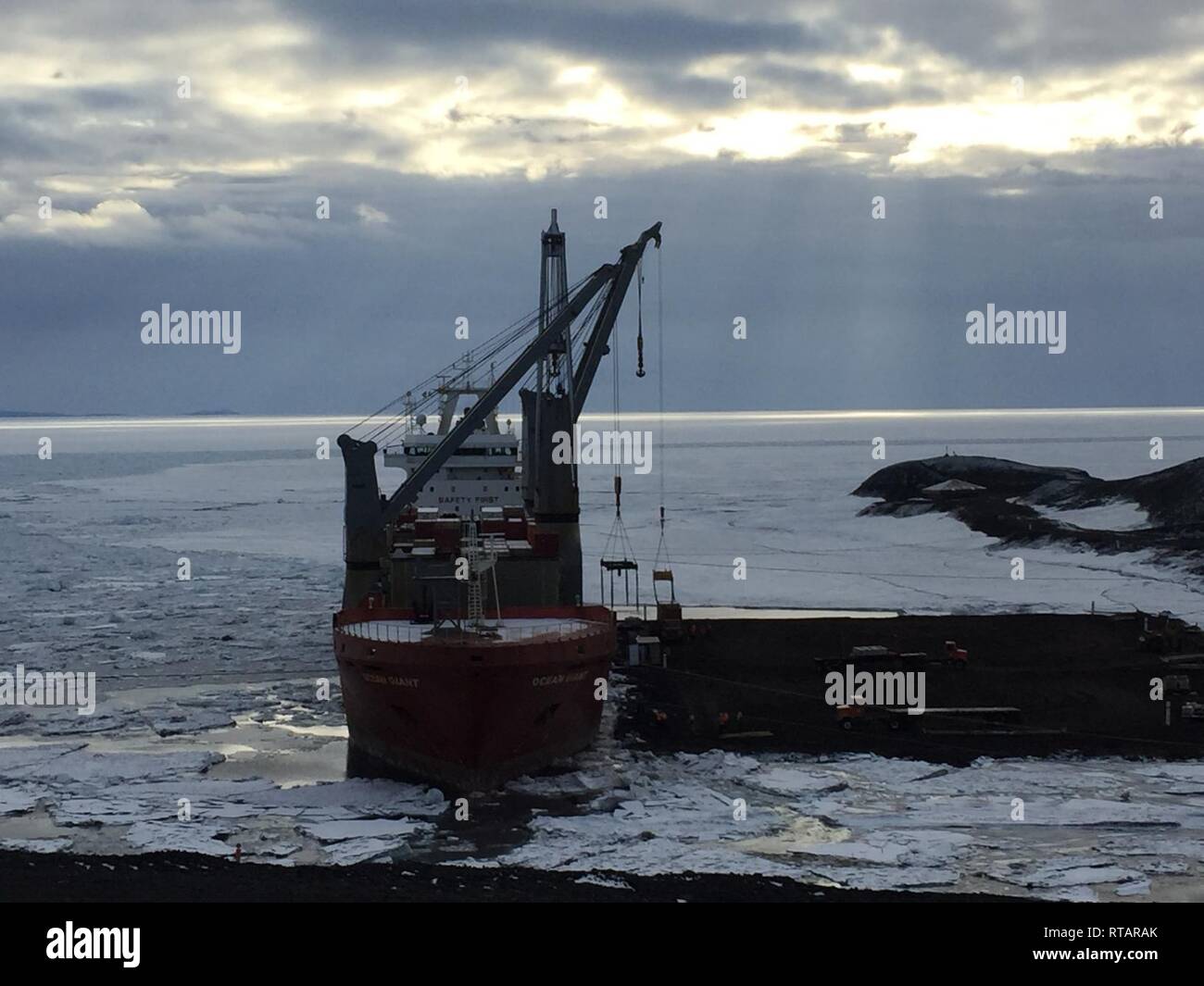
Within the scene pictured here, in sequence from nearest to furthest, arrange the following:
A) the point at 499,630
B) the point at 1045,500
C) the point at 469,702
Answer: the point at 469,702
the point at 499,630
the point at 1045,500

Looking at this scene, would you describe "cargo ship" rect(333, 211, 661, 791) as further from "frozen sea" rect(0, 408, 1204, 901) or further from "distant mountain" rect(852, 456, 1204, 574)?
"distant mountain" rect(852, 456, 1204, 574)

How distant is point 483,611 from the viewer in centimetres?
3491

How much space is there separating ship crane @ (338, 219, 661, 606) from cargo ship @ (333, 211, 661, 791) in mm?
60

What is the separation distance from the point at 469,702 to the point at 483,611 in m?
4.77

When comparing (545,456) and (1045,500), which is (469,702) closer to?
(545,456)

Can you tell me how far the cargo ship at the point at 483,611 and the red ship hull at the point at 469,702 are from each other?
0.03 meters

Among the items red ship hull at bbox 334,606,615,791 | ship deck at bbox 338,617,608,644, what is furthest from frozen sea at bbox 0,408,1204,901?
ship deck at bbox 338,617,608,644

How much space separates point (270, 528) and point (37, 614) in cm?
4445

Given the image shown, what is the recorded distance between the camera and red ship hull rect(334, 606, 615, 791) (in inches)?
1200

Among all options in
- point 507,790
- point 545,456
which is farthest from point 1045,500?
point 507,790

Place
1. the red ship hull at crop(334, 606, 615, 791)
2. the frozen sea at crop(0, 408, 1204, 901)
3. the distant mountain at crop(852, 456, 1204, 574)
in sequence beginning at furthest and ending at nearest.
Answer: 1. the distant mountain at crop(852, 456, 1204, 574)
2. the red ship hull at crop(334, 606, 615, 791)
3. the frozen sea at crop(0, 408, 1204, 901)

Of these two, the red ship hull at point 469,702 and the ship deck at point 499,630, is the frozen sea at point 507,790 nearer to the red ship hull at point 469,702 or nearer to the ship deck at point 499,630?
the red ship hull at point 469,702
